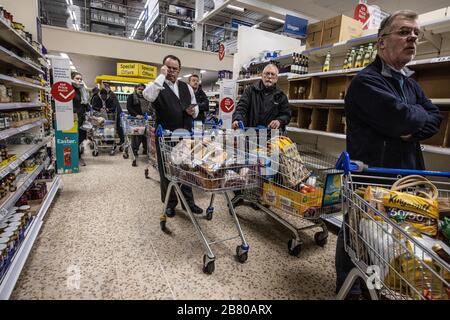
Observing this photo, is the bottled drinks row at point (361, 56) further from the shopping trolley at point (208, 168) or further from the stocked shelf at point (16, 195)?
the stocked shelf at point (16, 195)

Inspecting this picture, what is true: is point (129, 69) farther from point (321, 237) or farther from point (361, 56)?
point (321, 237)

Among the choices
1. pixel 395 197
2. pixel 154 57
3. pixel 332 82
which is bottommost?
pixel 395 197

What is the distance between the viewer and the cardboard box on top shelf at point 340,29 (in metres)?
3.21

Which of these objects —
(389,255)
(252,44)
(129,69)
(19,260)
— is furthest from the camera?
(129,69)

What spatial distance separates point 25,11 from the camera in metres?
3.35

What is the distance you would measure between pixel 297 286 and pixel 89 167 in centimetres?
446

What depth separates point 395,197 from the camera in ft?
3.52

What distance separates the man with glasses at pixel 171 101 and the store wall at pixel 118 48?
823 centimetres

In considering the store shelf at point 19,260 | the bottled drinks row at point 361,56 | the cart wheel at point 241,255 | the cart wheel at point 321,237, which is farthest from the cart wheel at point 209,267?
the bottled drinks row at point 361,56

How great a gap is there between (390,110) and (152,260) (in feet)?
6.27

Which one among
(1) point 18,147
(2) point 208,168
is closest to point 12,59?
(1) point 18,147
